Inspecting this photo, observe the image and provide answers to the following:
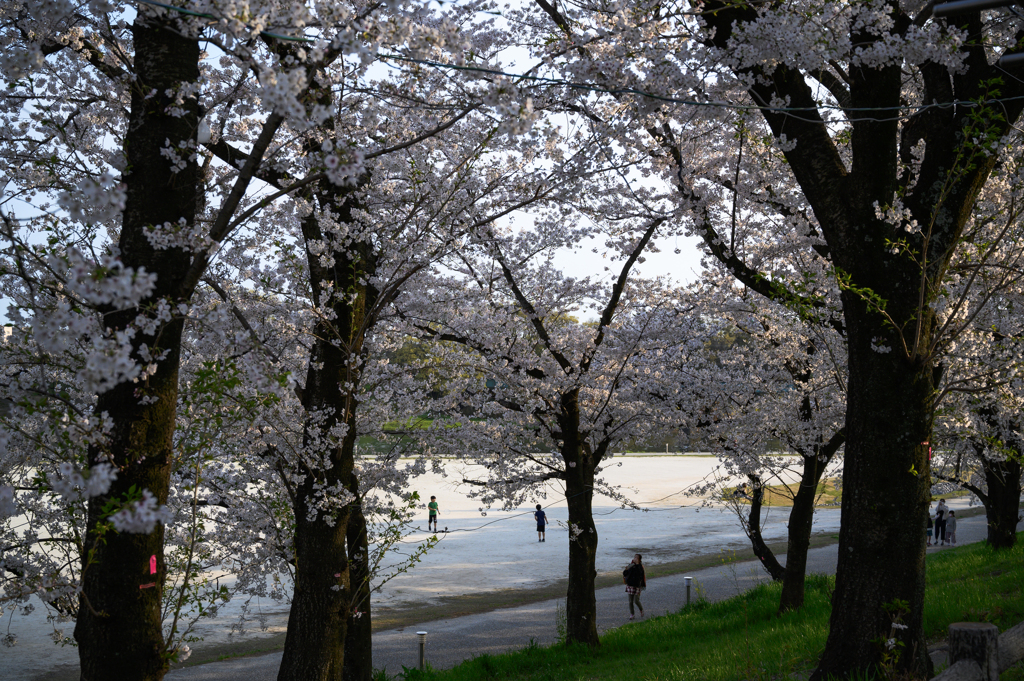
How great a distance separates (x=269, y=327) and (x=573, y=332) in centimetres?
578

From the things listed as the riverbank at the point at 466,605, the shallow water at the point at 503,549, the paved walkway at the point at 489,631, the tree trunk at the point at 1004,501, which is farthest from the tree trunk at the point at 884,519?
the tree trunk at the point at 1004,501

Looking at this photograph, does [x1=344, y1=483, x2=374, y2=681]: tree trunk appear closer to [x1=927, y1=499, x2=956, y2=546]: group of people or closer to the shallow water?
the shallow water

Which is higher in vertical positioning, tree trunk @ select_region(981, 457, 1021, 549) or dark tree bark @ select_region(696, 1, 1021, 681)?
dark tree bark @ select_region(696, 1, 1021, 681)

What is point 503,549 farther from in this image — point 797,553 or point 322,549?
point 322,549

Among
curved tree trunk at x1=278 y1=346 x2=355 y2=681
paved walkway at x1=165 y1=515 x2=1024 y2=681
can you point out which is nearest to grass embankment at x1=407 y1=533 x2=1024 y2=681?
paved walkway at x1=165 y1=515 x2=1024 y2=681

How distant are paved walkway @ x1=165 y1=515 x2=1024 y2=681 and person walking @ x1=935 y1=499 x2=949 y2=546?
20.6 feet

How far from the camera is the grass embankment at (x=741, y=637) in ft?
23.7

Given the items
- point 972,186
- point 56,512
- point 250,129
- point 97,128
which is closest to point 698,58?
point 972,186

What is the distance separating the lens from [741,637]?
966cm

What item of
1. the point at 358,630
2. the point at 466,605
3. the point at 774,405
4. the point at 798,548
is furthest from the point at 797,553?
the point at 466,605

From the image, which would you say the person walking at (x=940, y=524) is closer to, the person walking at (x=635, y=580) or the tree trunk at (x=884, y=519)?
the person walking at (x=635, y=580)

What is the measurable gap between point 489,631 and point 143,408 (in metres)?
11.6

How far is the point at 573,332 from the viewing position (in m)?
13.3

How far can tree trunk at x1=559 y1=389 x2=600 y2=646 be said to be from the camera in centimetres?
1157
